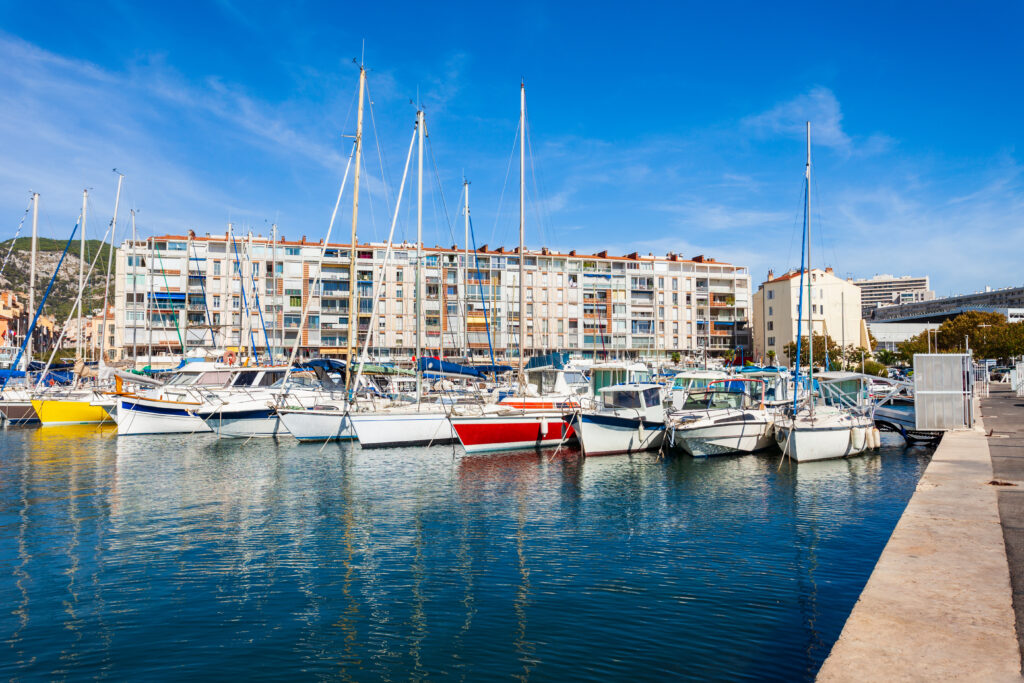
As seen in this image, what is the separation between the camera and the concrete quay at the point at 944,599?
19.3 feet

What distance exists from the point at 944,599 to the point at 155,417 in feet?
126

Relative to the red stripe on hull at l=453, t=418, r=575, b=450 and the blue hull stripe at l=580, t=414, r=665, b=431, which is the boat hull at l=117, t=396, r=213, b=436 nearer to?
the red stripe on hull at l=453, t=418, r=575, b=450

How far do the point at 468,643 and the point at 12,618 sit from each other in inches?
281

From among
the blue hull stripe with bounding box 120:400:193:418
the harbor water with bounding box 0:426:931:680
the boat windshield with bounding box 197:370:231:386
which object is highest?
the boat windshield with bounding box 197:370:231:386

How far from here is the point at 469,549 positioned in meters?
14.9

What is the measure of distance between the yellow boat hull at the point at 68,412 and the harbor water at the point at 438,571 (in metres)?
20.4

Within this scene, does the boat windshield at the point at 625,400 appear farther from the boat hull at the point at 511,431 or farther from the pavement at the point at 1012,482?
the pavement at the point at 1012,482

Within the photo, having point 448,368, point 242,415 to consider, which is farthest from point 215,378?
point 448,368

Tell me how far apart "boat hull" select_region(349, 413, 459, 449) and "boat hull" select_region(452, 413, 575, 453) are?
1509 mm

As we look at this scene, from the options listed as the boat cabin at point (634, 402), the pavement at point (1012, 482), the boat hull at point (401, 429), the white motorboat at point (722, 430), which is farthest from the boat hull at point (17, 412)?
the pavement at point (1012, 482)

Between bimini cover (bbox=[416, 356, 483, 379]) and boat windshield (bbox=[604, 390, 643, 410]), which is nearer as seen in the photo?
boat windshield (bbox=[604, 390, 643, 410])

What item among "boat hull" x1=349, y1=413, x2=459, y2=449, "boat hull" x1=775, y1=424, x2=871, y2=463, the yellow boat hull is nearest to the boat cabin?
"boat hull" x1=775, y1=424, x2=871, y2=463

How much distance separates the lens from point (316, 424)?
32.8m

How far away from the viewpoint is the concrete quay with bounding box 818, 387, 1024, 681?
19.3ft
